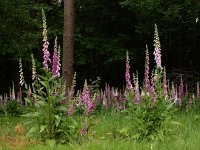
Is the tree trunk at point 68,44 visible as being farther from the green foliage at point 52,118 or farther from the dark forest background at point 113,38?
the green foliage at point 52,118

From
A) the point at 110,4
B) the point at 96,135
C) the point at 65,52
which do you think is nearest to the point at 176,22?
the point at 110,4

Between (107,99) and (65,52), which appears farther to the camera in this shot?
(65,52)

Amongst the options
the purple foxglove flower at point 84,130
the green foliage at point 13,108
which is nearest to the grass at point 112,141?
the purple foxglove flower at point 84,130

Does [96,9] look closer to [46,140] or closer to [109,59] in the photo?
[109,59]

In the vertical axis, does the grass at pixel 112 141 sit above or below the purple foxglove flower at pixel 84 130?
below

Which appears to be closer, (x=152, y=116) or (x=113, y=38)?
(x=152, y=116)

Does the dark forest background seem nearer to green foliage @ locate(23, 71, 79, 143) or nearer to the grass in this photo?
the grass

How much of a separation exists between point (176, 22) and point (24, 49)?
1165cm

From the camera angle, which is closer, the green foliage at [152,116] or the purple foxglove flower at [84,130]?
the purple foxglove flower at [84,130]

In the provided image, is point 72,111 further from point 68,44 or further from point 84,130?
point 68,44

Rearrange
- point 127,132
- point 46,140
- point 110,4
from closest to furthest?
point 46,140, point 127,132, point 110,4

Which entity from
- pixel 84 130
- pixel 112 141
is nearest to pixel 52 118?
pixel 84 130

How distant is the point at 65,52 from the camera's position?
1719 cm

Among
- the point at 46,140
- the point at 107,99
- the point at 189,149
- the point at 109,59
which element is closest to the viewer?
the point at 189,149
